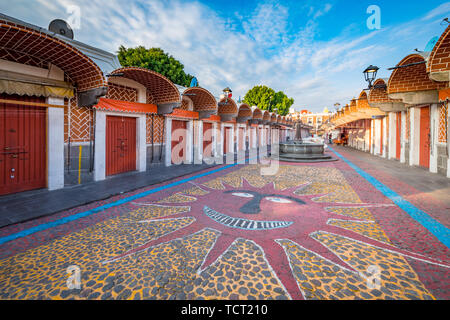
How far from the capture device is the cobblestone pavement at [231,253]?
2.49 meters

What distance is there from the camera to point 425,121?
1075cm

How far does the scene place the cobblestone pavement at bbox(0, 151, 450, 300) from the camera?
2.49m

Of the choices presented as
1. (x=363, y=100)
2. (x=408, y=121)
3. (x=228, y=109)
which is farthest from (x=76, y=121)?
(x=363, y=100)

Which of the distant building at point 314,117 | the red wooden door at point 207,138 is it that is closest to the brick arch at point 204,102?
the red wooden door at point 207,138

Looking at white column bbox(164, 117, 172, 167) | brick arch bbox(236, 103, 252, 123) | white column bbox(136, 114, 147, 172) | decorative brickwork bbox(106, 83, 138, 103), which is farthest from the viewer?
brick arch bbox(236, 103, 252, 123)

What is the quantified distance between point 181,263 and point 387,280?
271 cm

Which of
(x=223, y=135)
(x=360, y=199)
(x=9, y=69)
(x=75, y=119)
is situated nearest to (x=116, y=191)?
(x=75, y=119)

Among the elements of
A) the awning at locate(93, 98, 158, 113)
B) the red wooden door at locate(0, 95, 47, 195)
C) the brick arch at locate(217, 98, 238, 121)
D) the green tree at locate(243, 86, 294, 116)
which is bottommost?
the red wooden door at locate(0, 95, 47, 195)

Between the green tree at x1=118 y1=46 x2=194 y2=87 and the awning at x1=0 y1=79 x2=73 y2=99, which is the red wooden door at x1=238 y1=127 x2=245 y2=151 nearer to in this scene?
the green tree at x1=118 y1=46 x2=194 y2=87

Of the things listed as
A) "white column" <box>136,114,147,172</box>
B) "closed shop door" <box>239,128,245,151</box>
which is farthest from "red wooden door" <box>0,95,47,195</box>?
"closed shop door" <box>239,128,245,151</box>

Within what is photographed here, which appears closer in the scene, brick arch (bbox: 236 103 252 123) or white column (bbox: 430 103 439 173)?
white column (bbox: 430 103 439 173)

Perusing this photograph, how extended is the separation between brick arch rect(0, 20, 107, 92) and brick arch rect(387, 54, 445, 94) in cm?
1160
